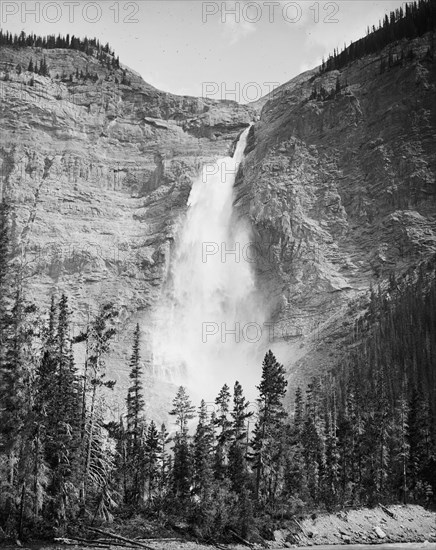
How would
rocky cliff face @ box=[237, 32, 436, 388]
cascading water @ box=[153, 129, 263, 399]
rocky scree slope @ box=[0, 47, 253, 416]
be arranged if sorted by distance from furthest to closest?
rocky scree slope @ box=[0, 47, 253, 416], rocky cliff face @ box=[237, 32, 436, 388], cascading water @ box=[153, 129, 263, 399]

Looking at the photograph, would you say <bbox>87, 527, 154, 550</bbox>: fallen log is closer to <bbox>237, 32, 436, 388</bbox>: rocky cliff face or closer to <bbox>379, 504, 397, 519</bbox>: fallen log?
<bbox>379, 504, 397, 519</bbox>: fallen log

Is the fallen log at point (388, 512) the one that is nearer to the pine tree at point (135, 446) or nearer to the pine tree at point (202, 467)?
the pine tree at point (202, 467)

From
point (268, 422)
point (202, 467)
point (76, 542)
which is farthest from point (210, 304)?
point (76, 542)

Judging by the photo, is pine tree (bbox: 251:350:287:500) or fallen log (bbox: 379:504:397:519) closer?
pine tree (bbox: 251:350:287:500)

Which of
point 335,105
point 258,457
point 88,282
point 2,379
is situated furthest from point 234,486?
point 335,105

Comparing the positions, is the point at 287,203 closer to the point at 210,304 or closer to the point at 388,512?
the point at 210,304

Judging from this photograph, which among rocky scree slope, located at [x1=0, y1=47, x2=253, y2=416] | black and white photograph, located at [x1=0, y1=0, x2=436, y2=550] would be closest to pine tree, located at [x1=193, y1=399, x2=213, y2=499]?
black and white photograph, located at [x1=0, y1=0, x2=436, y2=550]

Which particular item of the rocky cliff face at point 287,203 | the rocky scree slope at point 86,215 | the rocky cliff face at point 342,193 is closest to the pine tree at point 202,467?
the rocky cliff face at point 342,193

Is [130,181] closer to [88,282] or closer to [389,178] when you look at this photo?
[88,282]
